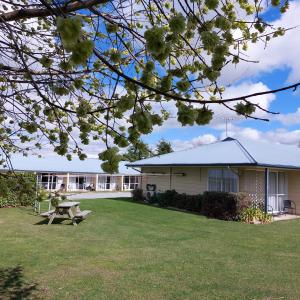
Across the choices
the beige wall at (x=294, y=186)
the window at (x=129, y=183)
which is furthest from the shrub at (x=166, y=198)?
the window at (x=129, y=183)

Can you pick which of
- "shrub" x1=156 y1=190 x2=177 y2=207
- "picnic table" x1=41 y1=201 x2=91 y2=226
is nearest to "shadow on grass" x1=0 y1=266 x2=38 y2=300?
"picnic table" x1=41 y1=201 x2=91 y2=226

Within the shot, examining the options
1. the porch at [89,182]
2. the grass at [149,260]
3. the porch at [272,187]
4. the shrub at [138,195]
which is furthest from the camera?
the porch at [89,182]

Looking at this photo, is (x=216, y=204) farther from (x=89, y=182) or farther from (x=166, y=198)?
(x=89, y=182)

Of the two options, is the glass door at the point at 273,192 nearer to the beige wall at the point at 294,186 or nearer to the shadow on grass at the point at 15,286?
the beige wall at the point at 294,186

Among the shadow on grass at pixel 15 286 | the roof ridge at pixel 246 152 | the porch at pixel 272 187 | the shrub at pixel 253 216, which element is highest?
the roof ridge at pixel 246 152

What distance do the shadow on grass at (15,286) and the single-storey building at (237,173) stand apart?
43.8 ft

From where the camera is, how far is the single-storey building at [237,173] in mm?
20750

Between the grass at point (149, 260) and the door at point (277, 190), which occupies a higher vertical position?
the door at point (277, 190)

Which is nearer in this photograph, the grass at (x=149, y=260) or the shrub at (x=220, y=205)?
the grass at (x=149, y=260)

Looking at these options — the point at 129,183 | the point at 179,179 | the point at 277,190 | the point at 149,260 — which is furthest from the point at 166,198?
the point at 129,183

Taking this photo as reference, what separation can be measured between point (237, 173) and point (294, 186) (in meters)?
4.13

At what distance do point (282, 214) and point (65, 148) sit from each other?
65.9 feet

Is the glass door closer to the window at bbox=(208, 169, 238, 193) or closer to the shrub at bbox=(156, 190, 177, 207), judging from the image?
the window at bbox=(208, 169, 238, 193)

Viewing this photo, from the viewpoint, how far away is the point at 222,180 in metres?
22.8
